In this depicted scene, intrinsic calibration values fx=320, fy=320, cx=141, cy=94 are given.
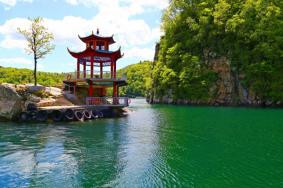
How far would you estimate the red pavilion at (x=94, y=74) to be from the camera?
44500mm

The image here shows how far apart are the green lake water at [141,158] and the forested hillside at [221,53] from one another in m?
43.2

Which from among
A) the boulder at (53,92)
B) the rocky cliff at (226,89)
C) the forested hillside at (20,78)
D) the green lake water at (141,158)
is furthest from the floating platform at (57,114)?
the forested hillside at (20,78)

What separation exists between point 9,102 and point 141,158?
79.5 feet

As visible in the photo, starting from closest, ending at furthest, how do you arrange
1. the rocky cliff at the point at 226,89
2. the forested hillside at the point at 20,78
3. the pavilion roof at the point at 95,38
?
the pavilion roof at the point at 95,38 → the rocky cliff at the point at 226,89 → the forested hillside at the point at 20,78

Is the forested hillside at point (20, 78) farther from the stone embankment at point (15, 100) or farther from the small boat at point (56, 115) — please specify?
the small boat at point (56, 115)

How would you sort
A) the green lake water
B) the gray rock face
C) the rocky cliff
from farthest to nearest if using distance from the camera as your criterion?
1. the rocky cliff
2. the gray rock face
3. the green lake water

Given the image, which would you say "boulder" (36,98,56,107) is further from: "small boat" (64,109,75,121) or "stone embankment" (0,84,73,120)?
"small boat" (64,109,75,121)

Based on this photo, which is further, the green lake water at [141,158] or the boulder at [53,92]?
the boulder at [53,92]

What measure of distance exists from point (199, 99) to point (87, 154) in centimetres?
6164

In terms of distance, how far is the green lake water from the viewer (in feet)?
47.5

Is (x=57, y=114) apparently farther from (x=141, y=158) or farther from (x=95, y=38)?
(x=141, y=158)

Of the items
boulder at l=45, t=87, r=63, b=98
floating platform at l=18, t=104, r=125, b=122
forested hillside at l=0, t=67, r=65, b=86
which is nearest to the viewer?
floating platform at l=18, t=104, r=125, b=122

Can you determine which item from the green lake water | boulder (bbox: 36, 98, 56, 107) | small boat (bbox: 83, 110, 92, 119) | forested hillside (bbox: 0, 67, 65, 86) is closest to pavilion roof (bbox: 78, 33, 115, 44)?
boulder (bbox: 36, 98, 56, 107)

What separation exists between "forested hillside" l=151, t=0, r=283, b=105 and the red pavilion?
34.3 meters
